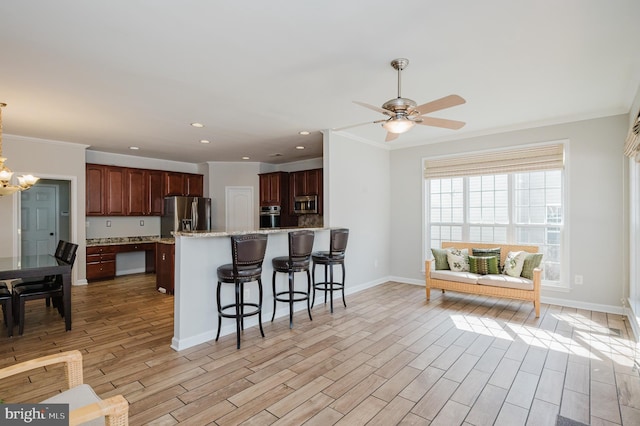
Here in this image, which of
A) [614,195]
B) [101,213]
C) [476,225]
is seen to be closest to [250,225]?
[101,213]

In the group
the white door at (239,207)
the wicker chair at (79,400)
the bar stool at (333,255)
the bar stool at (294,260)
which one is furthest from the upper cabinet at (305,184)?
Result: the wicker chair at (79,400)

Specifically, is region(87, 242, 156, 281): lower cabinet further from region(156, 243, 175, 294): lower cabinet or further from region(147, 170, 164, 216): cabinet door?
region(156, 243, 175, 294): lower cabinet

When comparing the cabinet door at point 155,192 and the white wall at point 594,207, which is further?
the cabinet door at point 155,192

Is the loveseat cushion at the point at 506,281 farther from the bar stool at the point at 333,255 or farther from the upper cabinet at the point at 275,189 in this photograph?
the upper cabinet at the point at 275,189

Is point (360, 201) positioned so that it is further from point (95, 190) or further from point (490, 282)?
point (95, 190)

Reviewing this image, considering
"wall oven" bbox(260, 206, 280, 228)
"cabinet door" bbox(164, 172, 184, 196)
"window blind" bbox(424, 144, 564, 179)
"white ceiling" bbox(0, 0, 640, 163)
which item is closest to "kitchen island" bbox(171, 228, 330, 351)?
"white ceiling" bbox(0, 0, 640, 163)

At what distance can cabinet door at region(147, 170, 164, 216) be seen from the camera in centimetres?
722

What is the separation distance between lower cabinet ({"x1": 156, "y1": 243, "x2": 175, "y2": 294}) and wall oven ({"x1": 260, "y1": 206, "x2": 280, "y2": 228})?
2568 mm

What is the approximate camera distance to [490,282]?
4402 millimetres

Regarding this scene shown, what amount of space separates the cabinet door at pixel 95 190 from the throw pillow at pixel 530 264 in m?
7.62

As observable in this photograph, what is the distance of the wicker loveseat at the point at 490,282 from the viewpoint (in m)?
4.14

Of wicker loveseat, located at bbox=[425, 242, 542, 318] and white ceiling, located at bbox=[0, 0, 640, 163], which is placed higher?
white ceiling, located at bbox=[0, 0, 640, 163]

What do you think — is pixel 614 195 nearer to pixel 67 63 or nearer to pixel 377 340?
pixel 377 340

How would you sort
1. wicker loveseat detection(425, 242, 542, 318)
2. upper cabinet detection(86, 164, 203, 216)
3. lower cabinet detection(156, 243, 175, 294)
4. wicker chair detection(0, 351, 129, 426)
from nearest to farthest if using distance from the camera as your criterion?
wicker chair detection(0, 351, 129, 426) → wicker loveseat detection(425, 242, 542, 318) → lower cabinet detection(156, 243, 175, 294) → upper cabinet detection(86, 164, 203, 216)
